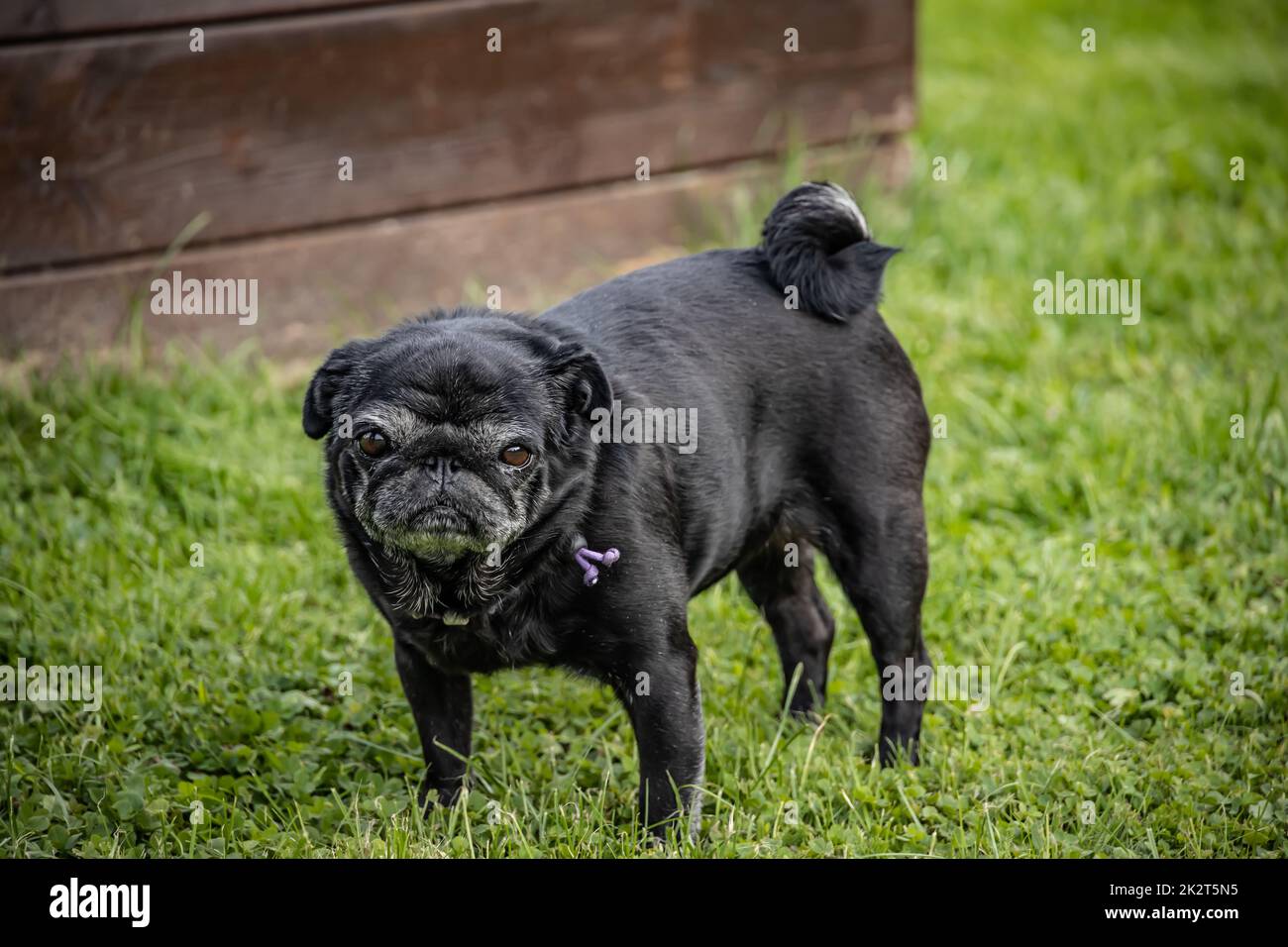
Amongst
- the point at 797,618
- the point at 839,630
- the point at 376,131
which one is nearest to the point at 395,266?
the point at 376,131

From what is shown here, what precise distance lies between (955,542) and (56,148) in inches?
143

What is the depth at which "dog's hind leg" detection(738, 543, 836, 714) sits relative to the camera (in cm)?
421

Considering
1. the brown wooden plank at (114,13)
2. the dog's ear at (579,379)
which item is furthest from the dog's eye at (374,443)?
the brown wooden plank at (114,13)

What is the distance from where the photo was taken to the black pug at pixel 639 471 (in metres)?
3.12

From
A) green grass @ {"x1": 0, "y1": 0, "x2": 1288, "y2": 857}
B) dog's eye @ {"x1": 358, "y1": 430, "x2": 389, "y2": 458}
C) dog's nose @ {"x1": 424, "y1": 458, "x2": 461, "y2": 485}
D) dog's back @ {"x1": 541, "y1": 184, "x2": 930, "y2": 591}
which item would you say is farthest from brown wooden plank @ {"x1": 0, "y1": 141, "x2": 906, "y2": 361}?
dog's nose @ {"x1": 424, "y1": 458, "x2": 461, "y2": 485}

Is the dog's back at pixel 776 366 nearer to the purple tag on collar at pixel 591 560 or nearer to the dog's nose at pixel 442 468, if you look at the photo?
the purple tag on collar at pixel 591 560

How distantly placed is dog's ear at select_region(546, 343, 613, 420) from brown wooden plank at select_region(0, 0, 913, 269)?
116 inches

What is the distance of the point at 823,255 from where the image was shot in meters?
3.79

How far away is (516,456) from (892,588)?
126 cm

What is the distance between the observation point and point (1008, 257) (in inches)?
272

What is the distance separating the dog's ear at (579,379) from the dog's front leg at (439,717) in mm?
802

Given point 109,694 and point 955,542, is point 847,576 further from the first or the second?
point 109,694

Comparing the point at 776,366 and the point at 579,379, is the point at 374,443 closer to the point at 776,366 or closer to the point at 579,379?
the point at 579,379
